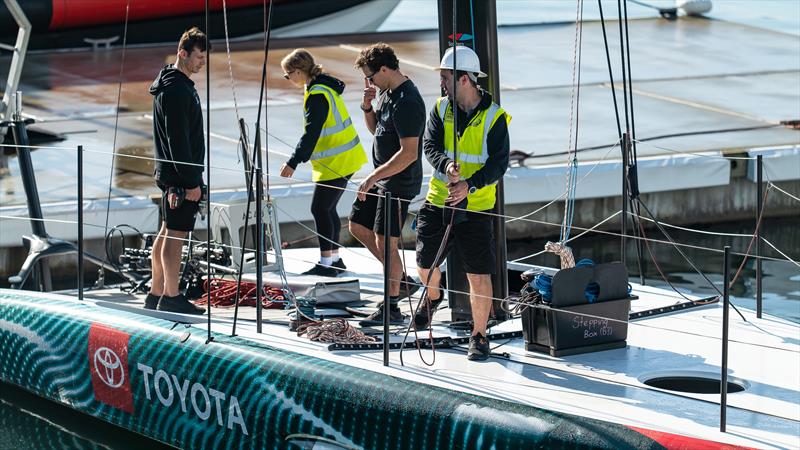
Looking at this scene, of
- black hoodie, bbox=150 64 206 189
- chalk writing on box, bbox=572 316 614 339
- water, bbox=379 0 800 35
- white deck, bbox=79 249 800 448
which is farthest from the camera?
water, bbox=379 0 800 35

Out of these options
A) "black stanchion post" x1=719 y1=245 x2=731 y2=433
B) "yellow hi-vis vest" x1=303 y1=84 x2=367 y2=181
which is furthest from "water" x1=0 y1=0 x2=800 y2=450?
"black stanchion post" x1=719 y1=245 x2=731 y2=433

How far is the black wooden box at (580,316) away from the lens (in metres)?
5.98

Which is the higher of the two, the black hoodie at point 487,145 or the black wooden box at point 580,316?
the black hoodie at point 487,145

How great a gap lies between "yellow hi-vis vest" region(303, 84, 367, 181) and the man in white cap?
1.56 meters

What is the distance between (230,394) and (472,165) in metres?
1.61

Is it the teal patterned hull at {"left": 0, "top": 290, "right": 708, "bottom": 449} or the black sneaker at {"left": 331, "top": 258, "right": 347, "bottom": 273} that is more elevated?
the black sneaker at {"left": 331, "top": 258, "right": 347, "bottom": 273}

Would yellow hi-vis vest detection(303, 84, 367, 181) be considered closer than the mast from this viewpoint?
No

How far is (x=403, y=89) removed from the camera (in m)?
6.50

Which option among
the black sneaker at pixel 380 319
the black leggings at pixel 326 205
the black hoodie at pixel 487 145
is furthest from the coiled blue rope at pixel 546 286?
the black leggings at pixel 326 205

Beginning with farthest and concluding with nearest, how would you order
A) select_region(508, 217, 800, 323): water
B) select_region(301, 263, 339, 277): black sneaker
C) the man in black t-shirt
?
select_region(508, 217, 800, 323): water → select_region(301, 263, 339, 277): black sneaker → the man in black t-shirt

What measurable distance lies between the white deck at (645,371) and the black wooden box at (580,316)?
0.19 feet

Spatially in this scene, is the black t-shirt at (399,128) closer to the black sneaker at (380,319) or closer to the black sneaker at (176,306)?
the black sneaker at (380,319)

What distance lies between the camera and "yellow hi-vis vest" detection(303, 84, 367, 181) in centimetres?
769

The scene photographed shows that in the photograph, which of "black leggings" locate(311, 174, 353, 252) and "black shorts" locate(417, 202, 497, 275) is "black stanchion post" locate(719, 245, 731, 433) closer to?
"black shorts" locate(417, 202, 497, 275)
